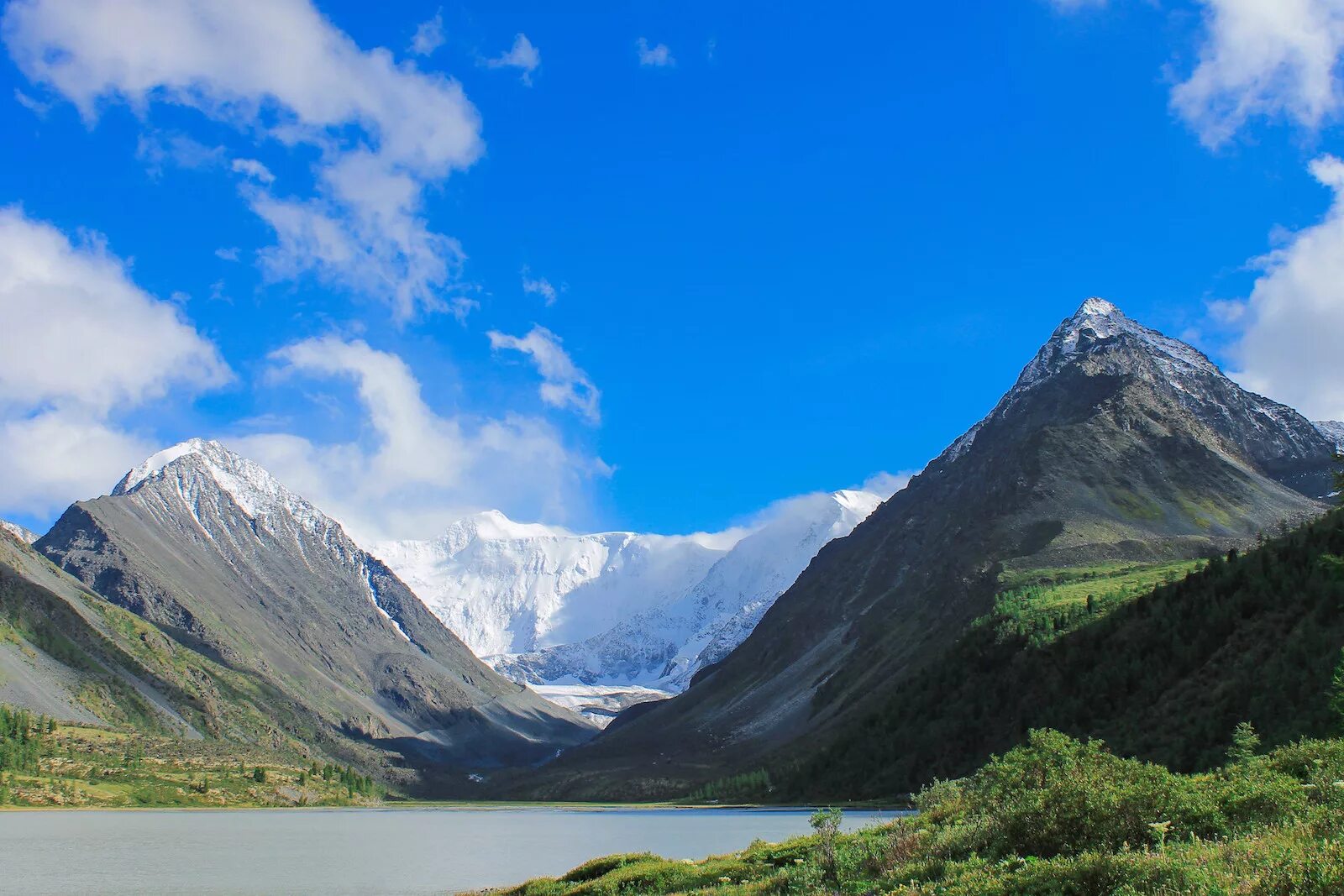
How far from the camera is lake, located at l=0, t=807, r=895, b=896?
76.5 metres

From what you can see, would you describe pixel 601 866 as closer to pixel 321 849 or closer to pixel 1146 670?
pixel 321 849

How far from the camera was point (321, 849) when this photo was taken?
116 metres

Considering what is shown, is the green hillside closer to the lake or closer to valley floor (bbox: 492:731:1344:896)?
the lake

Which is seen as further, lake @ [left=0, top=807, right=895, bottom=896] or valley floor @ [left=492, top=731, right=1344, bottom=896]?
lake @ [left=0, top=807, right=895, bottom=896]

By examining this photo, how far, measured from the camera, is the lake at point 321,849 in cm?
7650

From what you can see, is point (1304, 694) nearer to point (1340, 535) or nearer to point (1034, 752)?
point (1340, 535)

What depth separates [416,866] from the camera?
94000 mm

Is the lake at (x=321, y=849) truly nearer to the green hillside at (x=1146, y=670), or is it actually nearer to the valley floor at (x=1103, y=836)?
the green hillside at (x=1146, y=670)

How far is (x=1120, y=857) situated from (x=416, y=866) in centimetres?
8656

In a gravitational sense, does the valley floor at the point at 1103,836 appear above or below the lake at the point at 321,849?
above

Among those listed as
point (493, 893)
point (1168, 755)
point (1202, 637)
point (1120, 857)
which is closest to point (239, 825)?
point (493, 893)

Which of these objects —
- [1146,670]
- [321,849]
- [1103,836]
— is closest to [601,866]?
[1103,836]

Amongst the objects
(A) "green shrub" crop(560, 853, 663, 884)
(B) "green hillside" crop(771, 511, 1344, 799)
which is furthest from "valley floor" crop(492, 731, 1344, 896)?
(B) "green hillside" crop(771, 511, 1344, 799)

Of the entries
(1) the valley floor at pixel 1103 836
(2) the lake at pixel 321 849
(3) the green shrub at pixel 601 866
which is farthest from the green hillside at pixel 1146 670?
(3) the green shrub at pixel 601 866
